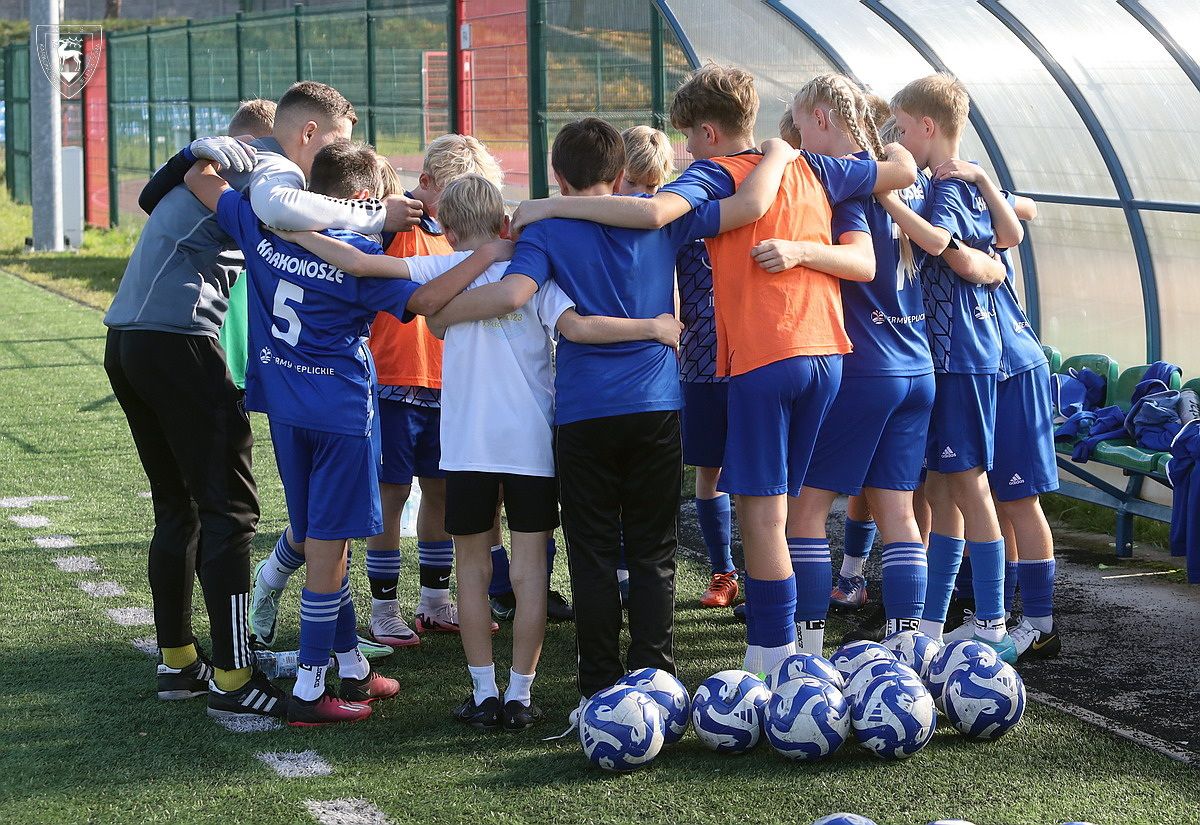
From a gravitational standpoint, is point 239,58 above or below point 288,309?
above

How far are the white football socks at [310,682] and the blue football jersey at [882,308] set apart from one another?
193cm

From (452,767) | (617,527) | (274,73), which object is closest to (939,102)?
(617,527)

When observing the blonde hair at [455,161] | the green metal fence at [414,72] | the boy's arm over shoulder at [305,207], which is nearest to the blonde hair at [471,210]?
the boy's arm over shoulder at [305,207]

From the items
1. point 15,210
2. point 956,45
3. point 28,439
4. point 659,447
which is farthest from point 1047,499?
point 15,210

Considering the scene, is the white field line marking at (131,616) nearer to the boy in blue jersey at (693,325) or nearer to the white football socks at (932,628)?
the boy in blue jersey at (693,325)

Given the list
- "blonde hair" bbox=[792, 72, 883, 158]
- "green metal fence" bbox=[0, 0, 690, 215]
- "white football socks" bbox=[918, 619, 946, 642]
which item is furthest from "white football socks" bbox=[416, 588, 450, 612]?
"green metal fence" bbox=[0, 0, 690, 215]

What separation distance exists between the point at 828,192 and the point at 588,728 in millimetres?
1812

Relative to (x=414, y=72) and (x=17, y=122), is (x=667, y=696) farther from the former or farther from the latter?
(x=17, y=122)

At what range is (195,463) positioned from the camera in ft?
14.0

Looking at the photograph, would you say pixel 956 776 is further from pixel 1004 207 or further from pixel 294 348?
pixel 294 348

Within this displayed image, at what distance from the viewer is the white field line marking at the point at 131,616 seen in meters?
5.27

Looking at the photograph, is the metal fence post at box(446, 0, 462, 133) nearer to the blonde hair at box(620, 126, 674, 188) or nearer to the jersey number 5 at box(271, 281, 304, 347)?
the blonde hair at box(620, 126, 674, 188)

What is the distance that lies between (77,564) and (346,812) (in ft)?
9.59

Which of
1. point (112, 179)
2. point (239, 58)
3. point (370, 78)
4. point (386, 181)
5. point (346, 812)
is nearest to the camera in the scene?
point (346, 812)
